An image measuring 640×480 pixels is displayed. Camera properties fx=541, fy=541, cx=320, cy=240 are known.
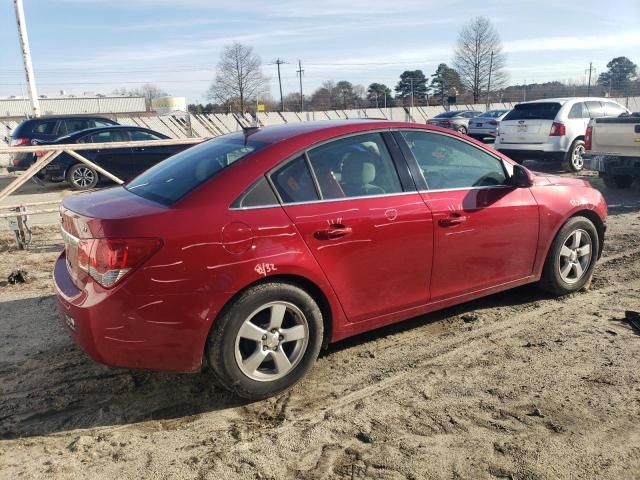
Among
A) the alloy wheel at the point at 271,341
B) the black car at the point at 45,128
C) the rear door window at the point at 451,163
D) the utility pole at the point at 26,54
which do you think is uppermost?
the utility pole at the point at 26,54

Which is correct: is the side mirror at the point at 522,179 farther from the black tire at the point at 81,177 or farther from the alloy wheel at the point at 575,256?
the black tire at the point at 81,177

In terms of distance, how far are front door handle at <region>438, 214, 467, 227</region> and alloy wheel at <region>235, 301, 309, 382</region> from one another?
1.25m

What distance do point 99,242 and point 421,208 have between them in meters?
2.10

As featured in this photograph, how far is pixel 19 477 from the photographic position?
2652 millimetres

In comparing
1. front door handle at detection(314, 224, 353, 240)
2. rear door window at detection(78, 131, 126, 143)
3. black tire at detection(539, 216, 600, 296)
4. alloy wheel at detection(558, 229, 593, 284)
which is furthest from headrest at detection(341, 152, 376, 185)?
rear door window at detection(78, 131, 126, 143)

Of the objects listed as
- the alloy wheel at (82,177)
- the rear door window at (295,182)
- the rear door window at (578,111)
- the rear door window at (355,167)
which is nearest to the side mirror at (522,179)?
the rear door window at (355,167)

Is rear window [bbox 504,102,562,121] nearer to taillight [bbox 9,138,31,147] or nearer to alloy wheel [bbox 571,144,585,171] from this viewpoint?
alloy wheel [bbox 571,144,585,171]

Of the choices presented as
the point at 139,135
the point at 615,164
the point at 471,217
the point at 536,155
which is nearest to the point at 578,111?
the point at 536,155

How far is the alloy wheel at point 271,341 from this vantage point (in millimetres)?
3189

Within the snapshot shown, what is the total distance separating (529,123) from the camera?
12812 mm

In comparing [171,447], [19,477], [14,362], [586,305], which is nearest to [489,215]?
[586,305]

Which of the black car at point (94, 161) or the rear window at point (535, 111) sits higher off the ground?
the rear window at point (535, 111)

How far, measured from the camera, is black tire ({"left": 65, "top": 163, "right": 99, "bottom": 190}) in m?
12.6

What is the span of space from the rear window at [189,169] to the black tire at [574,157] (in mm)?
10729
